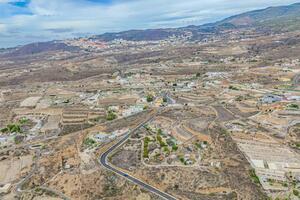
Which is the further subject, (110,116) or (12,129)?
(110,116)

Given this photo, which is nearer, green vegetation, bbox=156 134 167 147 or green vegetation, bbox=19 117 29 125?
green vegetation, bbox=156 134 167 147

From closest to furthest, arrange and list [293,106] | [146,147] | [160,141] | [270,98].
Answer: [146,147] < [160,141] < [293,106] < [270,98]

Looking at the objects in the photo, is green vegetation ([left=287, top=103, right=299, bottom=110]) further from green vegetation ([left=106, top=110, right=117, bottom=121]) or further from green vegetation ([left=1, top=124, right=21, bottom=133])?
green vegetation ([left=1, top=124, right=21, bottom=133])

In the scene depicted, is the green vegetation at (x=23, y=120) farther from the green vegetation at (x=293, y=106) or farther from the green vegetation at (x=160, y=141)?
the green vegetation at (x=293, y=106)

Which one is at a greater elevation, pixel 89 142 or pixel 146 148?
pixel 146 148

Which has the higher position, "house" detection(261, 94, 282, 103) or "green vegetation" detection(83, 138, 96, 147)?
"green vegetation" detection(83, 138, 96, 147)

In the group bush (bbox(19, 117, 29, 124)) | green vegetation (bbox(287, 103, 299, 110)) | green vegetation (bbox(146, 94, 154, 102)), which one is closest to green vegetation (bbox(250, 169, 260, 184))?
green vegetation (bbox(287, 103, 299, 110))

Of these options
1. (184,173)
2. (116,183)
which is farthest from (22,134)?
(184,173)

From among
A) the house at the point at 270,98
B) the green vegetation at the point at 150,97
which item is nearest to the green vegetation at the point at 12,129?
the green vegetation at the point at 150,97

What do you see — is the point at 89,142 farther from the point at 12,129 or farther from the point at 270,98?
the point at 270,98

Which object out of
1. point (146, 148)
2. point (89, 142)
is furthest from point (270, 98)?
point (89, 142)

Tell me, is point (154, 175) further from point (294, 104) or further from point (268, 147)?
point (294, 104)
